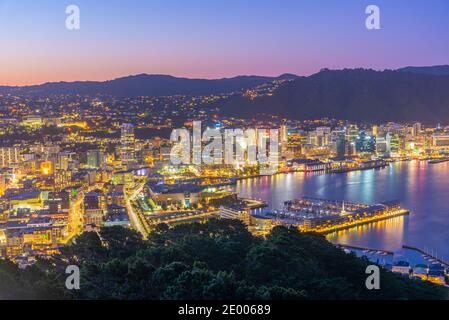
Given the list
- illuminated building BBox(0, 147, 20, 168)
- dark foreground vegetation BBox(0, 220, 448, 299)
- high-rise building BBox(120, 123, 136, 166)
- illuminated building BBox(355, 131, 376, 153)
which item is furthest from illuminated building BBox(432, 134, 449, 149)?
dark foreground vegetation BBox(0, 220, 448, 299)

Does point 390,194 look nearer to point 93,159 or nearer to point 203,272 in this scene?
point 93,159

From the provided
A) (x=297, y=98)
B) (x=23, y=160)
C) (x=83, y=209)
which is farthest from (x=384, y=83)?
(x=83, y=209)

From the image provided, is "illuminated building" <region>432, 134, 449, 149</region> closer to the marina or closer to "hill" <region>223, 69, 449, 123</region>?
"hill" <region>223, 69, 449, 123</region>

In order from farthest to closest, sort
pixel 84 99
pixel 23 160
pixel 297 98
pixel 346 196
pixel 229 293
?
pixel 297 98
pixel 84 99
pixel 23 160
pixel 346 196
pixel 229 293

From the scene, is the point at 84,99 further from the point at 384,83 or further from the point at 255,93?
the point at 384,83

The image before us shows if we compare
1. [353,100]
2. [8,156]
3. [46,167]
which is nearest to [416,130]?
[353,100]
